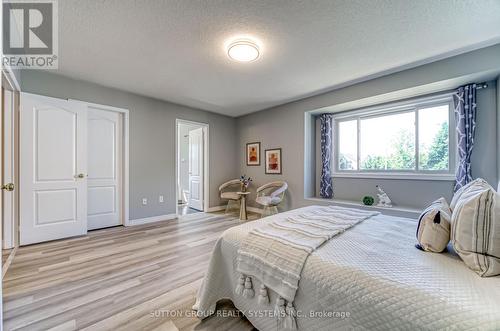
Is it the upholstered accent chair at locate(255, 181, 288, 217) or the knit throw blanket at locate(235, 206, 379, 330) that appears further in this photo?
the upholstered accent chair at locate(255, 181, 288, 217)

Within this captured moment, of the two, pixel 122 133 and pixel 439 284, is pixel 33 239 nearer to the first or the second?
pixel 122 133

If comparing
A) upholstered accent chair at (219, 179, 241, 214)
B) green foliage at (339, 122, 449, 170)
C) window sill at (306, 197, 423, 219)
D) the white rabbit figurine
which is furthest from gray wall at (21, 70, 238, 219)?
the white rabbit figurine

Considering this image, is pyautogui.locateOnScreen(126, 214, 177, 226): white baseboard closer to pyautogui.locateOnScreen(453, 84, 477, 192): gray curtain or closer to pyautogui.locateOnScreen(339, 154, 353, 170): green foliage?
pyautogui.locateOnScreen(339, 154, 353, 170): green foliage

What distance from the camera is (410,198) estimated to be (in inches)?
132

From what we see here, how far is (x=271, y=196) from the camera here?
14.2 ft

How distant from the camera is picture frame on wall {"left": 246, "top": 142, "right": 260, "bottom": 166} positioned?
524cm

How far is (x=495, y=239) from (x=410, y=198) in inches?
111


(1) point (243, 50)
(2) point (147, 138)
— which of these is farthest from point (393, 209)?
(2) point (147, 138)

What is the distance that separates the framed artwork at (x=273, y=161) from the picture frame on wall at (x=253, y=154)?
311mm

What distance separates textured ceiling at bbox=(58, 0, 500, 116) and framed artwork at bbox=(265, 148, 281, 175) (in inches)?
68.8

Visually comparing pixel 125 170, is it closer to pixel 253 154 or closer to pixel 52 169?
pixel 52 169

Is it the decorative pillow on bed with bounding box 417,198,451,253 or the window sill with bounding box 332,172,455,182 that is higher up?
the window sill with bounding box 332,172,455,182

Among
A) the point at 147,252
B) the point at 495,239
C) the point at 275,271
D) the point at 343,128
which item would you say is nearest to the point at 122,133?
the point at 147,252

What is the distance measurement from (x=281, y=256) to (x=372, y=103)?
3.52m
